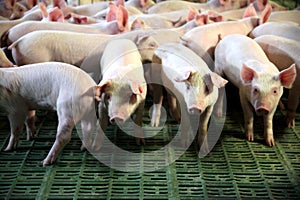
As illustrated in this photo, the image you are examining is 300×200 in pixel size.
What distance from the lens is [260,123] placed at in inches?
137

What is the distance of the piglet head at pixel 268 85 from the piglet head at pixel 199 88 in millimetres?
239

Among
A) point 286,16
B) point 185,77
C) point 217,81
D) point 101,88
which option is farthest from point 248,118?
point 286,16

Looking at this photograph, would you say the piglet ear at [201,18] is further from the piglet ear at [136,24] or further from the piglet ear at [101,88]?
the piglet ear at [101,88]

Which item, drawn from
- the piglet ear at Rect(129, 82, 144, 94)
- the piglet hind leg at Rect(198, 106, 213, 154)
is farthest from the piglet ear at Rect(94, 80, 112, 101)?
the piglet hind leg at Rect(198, 106, 213, 154)

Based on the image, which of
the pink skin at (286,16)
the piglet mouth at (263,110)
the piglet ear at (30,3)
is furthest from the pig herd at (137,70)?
the piglet ear at (30,3)

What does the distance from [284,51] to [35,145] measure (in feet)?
5.70

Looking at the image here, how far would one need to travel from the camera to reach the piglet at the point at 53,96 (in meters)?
2.77

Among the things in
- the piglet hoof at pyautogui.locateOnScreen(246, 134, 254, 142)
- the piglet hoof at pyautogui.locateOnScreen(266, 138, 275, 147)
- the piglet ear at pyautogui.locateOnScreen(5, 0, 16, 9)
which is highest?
the piglet ear at pyautogui.locateOnScreen(5, 0, 16, 9)

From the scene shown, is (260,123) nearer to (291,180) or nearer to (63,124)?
(291,180)

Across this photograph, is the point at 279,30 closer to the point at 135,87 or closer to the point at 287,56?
the point at 287,56

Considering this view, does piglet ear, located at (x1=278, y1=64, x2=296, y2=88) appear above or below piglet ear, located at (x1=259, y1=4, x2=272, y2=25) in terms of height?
above

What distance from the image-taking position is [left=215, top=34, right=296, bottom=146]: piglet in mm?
2918

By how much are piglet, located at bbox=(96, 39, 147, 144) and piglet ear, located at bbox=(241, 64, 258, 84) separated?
1.93 feet

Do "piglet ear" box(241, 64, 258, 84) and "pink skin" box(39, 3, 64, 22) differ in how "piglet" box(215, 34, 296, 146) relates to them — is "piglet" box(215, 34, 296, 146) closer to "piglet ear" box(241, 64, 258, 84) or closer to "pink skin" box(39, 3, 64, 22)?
"piglet ear" box(241, 64, 258, 84)
